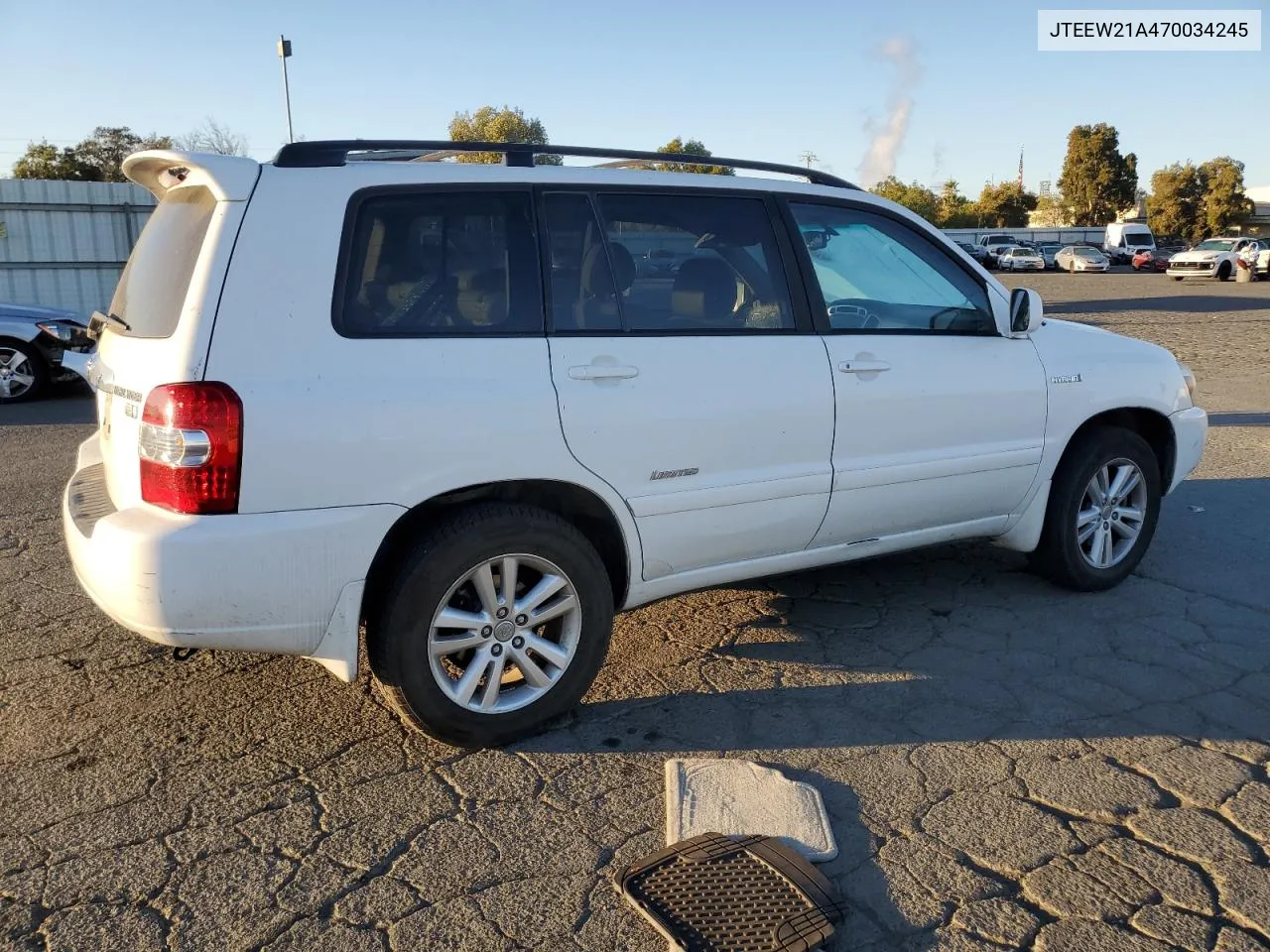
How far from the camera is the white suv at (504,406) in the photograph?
9.99 feet

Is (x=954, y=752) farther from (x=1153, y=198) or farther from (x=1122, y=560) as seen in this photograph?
(x=1153, y=198)

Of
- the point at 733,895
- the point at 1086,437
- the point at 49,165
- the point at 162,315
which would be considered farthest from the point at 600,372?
the point at 49,165

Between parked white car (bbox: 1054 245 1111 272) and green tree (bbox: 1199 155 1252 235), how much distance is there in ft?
97.1

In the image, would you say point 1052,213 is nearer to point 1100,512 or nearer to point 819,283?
point 1100,512

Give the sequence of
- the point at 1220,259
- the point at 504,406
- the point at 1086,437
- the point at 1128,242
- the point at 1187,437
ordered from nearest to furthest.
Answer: the point at 504,406 → the point at 1086,437 → the point at 1187,437 → the point at 1220,259 → the point at 1128,242

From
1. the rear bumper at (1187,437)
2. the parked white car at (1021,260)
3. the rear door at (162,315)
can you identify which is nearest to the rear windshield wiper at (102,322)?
the rear door at (162,315)

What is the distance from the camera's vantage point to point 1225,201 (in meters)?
70.3

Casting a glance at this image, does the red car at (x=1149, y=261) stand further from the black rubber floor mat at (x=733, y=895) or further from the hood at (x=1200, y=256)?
the black rubber floor mat at (x=733, y=895)

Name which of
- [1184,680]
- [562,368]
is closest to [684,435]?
[562,368]

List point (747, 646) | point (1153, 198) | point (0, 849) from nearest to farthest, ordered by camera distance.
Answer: point (0, 849) < point (747, 646) < point (1153, 198)

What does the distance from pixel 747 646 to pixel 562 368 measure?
1.55 m

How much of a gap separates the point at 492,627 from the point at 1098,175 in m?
83.7

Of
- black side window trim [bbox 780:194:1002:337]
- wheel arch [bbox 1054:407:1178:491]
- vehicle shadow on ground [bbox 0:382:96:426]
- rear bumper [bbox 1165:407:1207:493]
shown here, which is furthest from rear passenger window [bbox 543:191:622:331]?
vehicle shadow on ground [bbox 0:382:96:426]

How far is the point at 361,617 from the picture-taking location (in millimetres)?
3389
